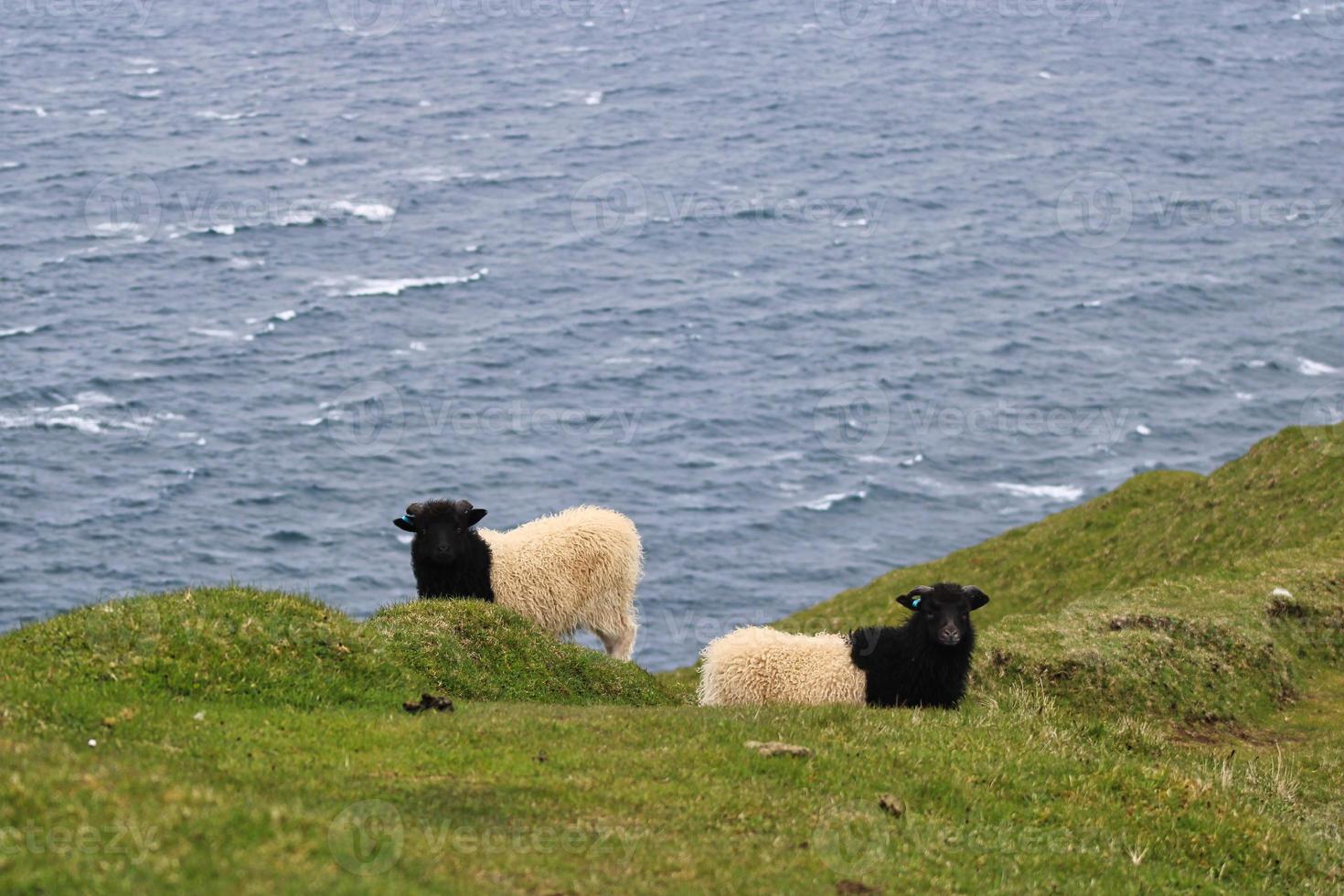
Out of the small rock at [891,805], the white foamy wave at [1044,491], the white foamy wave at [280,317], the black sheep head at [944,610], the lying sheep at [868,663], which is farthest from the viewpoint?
the white foamy wave at [280,317]

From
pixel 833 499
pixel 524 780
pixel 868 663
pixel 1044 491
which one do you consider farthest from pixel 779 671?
pixel 1044 491

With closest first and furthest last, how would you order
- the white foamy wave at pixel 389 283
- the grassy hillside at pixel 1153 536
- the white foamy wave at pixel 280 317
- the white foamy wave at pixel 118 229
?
the grassy hillside at pixel 1153 536 < the white foamy wave at pixel 280 317 < the white foamy wave at pixel 389 283 < the white foamy wave at pixel 118 229

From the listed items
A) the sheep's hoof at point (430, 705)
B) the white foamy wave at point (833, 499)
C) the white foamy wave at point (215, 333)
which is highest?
the sheep's hoof at point (430, 705)

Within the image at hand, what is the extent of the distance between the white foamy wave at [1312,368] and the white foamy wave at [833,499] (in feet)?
121

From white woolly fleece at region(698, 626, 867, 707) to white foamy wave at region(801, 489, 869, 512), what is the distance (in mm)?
71581

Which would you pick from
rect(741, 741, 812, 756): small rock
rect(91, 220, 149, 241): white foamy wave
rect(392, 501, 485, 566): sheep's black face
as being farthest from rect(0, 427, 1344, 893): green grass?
rect(91, 220, 149, 241): white foamy wave

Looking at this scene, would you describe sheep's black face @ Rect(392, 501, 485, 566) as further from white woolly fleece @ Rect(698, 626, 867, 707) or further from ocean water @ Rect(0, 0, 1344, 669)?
ocean water @ Rect(0, 0, 1344, 669)

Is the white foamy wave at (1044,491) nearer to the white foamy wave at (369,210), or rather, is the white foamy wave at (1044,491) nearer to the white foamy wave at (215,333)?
the white foamy wave at (215,333)

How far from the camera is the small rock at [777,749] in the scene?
16.7 meters

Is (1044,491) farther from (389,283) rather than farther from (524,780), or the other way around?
(524,780)

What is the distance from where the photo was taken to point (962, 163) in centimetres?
15112

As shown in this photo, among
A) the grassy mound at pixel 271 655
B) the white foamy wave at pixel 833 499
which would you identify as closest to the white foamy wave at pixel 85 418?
the white foamy wave at pixel 833 499

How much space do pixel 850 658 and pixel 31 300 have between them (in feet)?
347

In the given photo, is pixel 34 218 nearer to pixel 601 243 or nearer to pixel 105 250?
pixel 105 250
